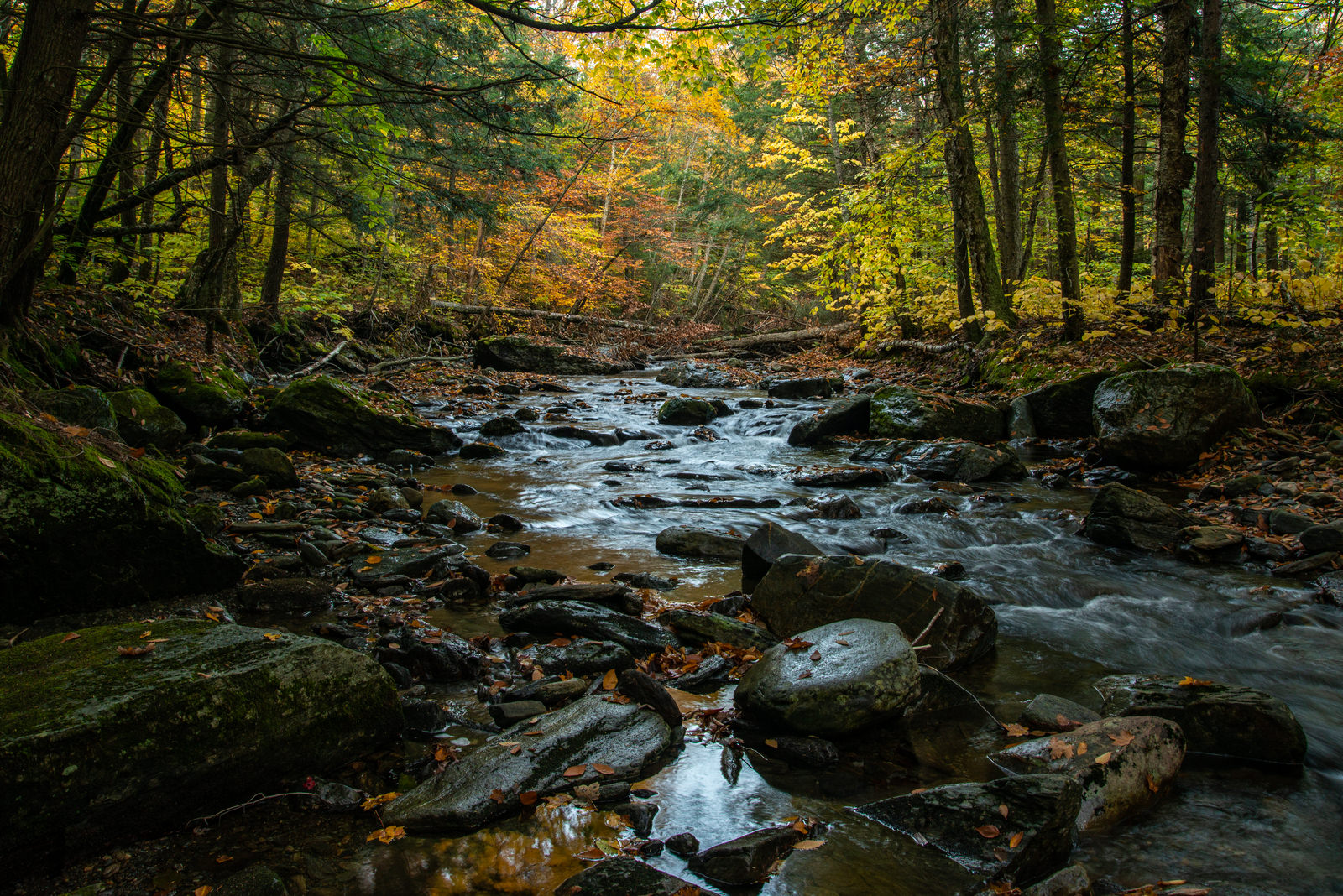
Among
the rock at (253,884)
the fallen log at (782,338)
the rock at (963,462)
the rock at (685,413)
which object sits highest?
the fallen log at (782,338)

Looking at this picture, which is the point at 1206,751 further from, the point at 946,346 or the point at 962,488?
the point at 946,346

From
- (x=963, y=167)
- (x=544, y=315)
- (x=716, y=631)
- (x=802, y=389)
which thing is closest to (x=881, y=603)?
(x=716, y=631)

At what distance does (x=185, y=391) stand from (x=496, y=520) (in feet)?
15.1

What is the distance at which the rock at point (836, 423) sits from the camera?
11188 millimetres

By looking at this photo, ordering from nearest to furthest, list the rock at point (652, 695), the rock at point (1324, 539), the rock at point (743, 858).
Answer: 1. the rock at point (743, 858)
2. the rock at point (652, 695)
3. the rock at point (1324, 539)

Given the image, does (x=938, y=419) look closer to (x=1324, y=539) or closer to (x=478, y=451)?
(x=1324, y=539)

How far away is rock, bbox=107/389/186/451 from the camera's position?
689 cm

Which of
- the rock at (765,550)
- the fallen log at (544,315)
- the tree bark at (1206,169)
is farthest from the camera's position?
the fallen log at (544,315)

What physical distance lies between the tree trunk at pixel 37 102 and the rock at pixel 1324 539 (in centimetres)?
949

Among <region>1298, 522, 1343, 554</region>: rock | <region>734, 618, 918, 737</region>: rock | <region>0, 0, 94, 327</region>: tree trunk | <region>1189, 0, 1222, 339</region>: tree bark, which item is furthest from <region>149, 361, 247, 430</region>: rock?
<region>1189, 0, 1222, 339</region>: tree bark

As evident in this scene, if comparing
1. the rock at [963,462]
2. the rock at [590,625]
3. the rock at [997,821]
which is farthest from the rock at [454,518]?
the rock at [963,462]

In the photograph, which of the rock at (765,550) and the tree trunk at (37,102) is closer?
the tree trunk at (37,102)

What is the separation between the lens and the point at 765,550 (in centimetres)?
531

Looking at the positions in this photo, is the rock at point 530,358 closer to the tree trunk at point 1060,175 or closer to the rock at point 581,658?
the tree trunk at point 1060,175
